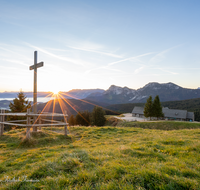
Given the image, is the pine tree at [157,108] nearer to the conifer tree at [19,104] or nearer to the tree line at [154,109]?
the tree line at [154,109]

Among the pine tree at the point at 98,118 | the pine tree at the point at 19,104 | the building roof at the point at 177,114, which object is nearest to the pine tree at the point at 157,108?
the pine tree at the point at 98,118

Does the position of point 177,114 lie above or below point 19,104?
below

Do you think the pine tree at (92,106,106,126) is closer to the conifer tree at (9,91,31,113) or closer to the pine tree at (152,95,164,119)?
the pine tree at (152,95,164,119)

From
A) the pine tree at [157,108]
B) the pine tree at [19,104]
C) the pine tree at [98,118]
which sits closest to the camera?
the pine tree at [19,104]

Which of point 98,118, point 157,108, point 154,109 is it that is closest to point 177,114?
point 157,108

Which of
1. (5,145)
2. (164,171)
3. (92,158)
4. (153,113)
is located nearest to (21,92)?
(5,145)

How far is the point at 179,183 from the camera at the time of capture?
9.79 ft

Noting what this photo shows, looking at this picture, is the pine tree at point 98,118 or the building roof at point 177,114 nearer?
the pine tree at point 98,118

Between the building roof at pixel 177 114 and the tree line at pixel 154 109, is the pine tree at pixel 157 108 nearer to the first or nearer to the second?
the tree line at pixel 154 109

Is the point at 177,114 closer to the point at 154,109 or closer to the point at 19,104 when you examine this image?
the point at 154,109

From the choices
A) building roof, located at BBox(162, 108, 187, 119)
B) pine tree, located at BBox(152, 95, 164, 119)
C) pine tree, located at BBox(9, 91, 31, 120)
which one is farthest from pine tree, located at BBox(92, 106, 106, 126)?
building roof, located at BBox(162, 108, 187, 119)

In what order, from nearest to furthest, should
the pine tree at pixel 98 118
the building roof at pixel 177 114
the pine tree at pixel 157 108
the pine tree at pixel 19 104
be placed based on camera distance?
the pine tree at pixel 19 104, the pine tree at pixel 98 118, the pine tree at pixel 157 108, the building roof at pixel 177 114

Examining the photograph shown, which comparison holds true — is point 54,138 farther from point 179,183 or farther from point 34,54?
point 179,183

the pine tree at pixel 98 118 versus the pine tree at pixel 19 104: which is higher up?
the pine tree at pixel 19 104
